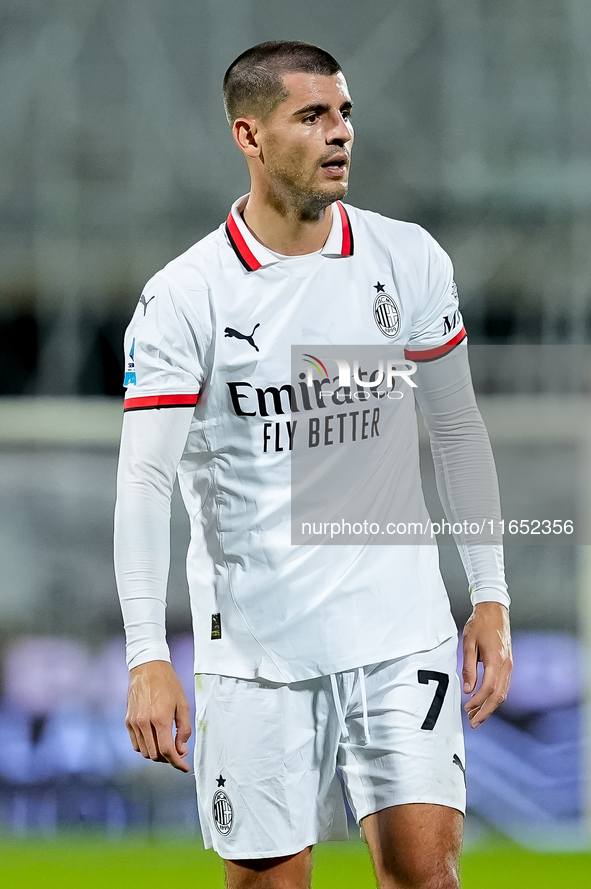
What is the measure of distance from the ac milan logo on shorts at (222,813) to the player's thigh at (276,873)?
0.06m

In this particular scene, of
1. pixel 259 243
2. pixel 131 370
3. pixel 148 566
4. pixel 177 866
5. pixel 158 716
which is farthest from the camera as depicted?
pixel 177 866

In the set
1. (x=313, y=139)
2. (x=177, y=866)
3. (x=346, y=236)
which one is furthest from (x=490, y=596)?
(x=177, y=866)

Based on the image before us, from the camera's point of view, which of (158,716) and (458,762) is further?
(458,762)

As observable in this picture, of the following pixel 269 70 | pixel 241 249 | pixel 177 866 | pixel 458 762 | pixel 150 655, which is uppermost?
pixel 269 70

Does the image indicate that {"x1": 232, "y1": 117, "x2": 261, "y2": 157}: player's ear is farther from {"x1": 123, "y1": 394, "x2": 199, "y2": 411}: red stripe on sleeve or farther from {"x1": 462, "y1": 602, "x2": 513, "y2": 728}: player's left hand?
{"x1": 462, "y1": 602, "x2": 513, "y2": 728}: player's left hand

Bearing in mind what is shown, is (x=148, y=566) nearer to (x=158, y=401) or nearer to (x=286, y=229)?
(x=158, y=401)

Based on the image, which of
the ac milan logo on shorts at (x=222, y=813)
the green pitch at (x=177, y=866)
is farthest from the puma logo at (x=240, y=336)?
the green pitch at (x=177, y=866)

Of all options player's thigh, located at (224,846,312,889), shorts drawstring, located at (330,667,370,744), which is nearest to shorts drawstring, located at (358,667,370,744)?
shorts drawstring, located at (330,667,370,744)

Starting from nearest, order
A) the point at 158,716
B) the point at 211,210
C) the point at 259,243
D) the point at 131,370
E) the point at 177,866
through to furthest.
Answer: the point at 158,716 < the point at 131,370 < the point at 259,243 < the point at 177,866 < the point at 211,210

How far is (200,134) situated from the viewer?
12.7 ft

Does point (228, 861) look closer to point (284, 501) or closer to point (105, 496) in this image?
point (284, 501)

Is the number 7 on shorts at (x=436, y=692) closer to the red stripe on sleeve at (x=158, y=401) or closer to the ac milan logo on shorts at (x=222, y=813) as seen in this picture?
the ac milan logo on shorts at (x=222, y=813)

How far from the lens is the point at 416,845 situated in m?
1.70

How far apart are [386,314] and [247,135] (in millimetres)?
403
